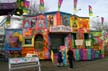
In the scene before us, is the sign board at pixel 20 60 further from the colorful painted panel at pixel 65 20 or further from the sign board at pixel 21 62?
the colorful painted panel at pixel 65 20

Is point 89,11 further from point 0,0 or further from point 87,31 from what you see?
point 0,0

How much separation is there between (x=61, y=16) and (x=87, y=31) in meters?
5.04

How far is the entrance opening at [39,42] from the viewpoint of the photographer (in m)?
36.3

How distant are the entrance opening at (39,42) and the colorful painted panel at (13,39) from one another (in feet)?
6.67

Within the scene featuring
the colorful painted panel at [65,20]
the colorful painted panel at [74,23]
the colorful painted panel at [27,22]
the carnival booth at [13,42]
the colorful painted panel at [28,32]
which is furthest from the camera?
the colorful painted panel at [74,23]

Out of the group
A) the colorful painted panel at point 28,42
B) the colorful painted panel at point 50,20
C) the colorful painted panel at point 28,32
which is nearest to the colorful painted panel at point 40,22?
the colorful painted panel at point 50,20

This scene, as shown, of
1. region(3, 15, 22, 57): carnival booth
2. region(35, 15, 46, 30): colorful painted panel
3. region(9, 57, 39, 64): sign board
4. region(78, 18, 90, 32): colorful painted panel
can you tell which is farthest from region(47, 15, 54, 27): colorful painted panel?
region(9, 57, 39, 64): sign board

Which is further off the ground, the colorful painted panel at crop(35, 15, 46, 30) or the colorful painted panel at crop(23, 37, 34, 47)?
the colorful painted panel at crop(35, 15, 46, 30)

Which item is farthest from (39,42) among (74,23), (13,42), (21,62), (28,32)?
(21,62)

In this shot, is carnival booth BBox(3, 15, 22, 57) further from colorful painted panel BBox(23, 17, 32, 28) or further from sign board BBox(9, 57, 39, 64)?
sign board BBox(9, 57, 39, 64)

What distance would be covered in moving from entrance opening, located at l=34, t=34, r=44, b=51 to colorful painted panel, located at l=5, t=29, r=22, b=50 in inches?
80.0

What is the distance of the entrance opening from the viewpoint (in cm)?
3635

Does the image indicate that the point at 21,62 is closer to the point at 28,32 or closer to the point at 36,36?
the point at 36,36

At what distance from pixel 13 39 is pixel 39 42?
3.48 metres
